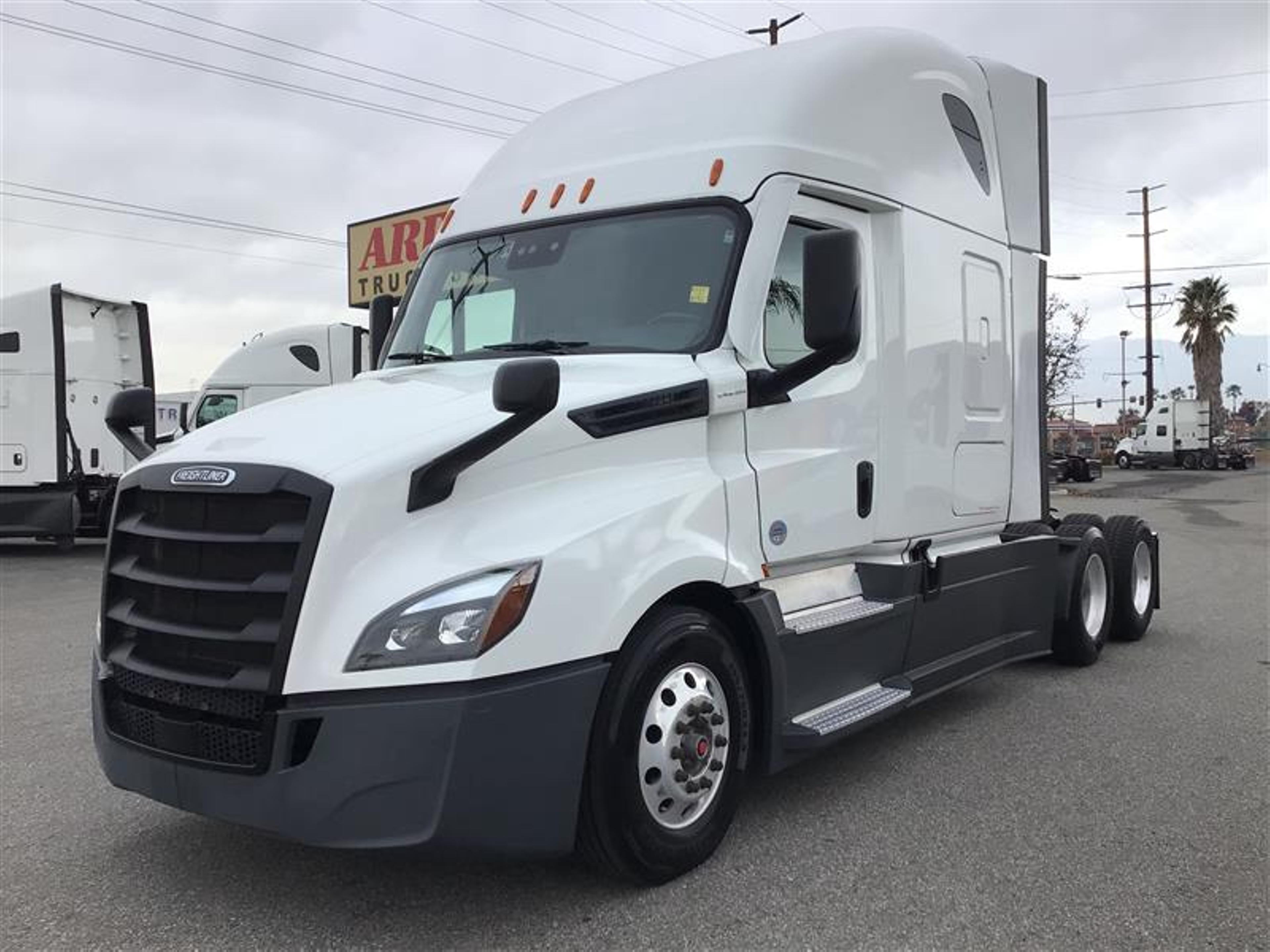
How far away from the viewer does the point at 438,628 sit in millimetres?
3059

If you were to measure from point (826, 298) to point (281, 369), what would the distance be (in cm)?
1478

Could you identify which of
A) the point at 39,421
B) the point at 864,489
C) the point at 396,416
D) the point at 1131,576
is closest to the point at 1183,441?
the point at 1131,576

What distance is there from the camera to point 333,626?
10.1ft

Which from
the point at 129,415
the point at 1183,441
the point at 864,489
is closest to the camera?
the point at 129,415

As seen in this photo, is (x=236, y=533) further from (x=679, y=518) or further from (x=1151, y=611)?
(x=1151, y=611)

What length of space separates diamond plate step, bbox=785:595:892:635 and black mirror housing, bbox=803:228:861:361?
1145 mm

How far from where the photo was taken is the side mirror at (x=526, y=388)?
3.23 meters

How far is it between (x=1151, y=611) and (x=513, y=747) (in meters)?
6.93

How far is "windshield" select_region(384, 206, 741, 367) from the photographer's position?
4.16m

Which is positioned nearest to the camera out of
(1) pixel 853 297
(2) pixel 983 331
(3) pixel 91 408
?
(1) pixel 853 297

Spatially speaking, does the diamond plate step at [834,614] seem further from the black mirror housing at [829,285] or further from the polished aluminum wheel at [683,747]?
the black mirror housing at [829,285]

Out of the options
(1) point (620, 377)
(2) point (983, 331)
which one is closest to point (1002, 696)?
(2) point (983, 331)

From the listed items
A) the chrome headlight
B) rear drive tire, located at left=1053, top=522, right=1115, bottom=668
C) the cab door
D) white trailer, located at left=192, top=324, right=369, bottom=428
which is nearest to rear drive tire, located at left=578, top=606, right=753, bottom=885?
the chrome headlight

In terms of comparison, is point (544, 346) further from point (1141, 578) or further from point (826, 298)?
point (1141, 578)
